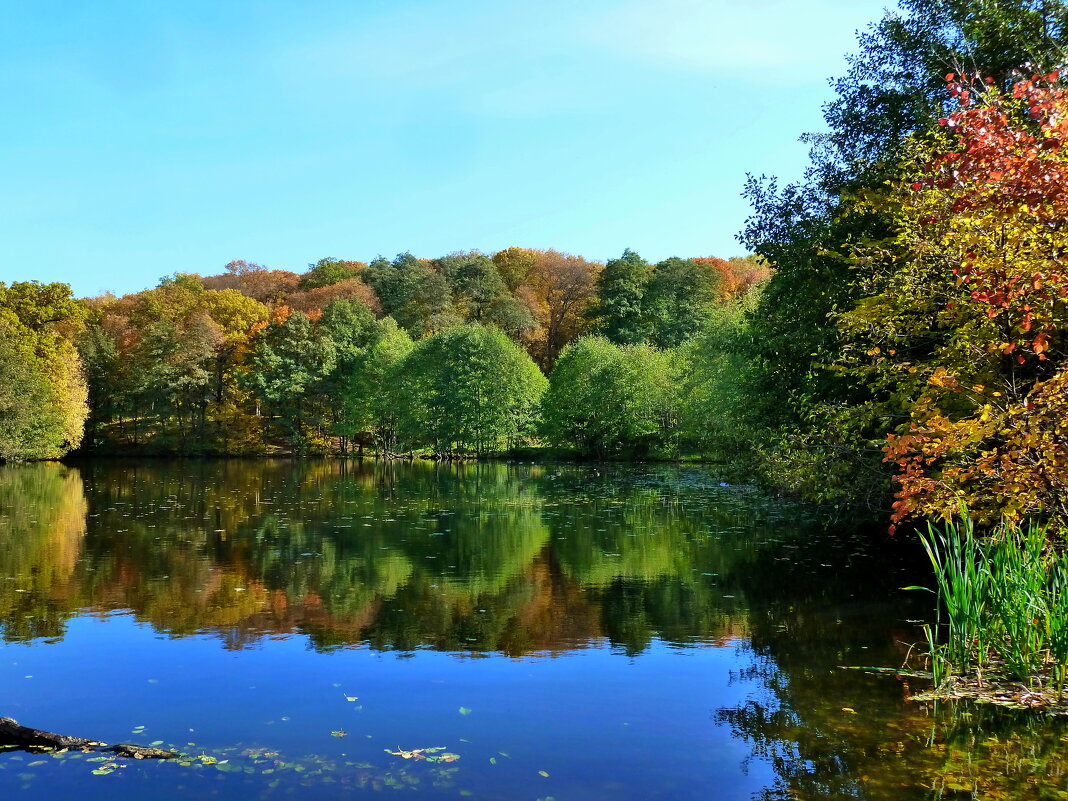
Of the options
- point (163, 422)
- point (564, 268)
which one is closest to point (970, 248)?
point (163, 422)

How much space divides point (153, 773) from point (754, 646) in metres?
7.38

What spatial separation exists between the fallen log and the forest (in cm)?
712

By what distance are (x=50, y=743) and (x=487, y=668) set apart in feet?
15.2

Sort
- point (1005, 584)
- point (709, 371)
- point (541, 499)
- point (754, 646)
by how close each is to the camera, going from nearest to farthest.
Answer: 1. point (1005, 584)
2. point (754, 646)
3. point (541, 499)
4. point (709, 371)

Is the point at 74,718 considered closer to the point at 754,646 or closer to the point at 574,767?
the point at 574,767

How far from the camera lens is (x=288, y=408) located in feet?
221

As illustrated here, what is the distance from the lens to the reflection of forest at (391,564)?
12.4m

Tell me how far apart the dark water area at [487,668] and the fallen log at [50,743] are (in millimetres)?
161

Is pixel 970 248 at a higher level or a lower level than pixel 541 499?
higher

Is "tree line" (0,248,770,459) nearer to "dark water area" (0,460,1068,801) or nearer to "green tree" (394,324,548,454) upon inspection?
"green tree" (394,324,548,454)

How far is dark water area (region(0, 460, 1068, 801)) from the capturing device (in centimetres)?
697

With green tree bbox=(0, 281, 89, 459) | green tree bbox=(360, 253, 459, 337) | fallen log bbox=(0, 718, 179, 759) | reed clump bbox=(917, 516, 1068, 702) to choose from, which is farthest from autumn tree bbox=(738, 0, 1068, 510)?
green tree bbox=(360, 253, 459, 337)

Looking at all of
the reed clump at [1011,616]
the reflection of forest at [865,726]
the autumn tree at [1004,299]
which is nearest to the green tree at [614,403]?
the reflection of forest at [865,726]

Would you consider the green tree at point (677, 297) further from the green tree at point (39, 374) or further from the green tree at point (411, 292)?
the green tree at point (39, 374)
